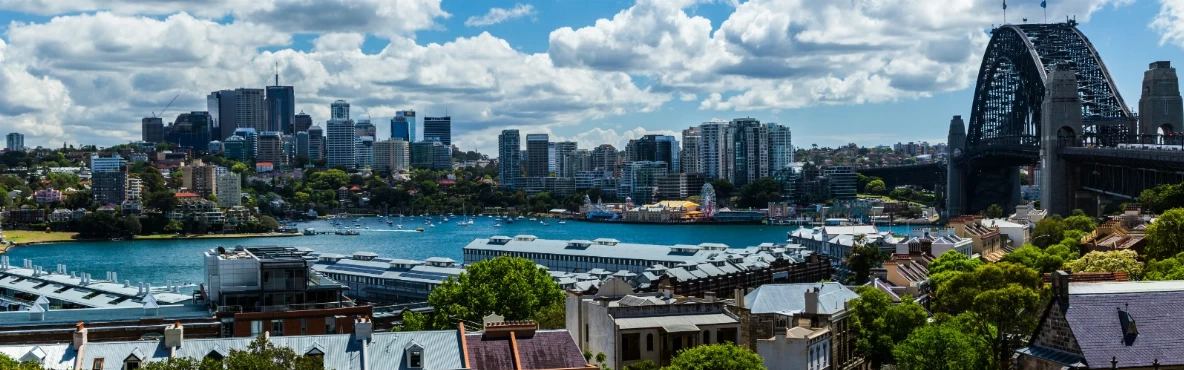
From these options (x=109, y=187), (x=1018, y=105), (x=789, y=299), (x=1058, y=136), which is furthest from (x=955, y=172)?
(x=109, y=187)

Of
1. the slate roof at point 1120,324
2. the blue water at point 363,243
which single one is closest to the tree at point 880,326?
the slate roof at point 1120,324

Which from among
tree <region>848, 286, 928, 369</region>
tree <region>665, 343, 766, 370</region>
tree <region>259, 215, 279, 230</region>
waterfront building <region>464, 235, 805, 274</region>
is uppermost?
tree <region>665, 343, 766, 370</region>

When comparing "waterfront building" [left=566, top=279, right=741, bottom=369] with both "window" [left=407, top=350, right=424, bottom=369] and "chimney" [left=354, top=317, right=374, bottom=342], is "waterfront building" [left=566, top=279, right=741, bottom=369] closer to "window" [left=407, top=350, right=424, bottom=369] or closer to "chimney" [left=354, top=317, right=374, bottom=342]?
"window" [left=407, top=350, right=424, bottom=369]

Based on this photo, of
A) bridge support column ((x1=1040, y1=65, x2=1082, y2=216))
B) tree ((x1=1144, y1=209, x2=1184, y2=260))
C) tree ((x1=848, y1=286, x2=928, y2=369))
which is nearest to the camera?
tree ((x1=848, y1=286, x2=928, y2=369))

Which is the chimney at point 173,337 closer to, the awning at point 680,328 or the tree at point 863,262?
the awning at point 680,328

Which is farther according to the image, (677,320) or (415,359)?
(677,320)

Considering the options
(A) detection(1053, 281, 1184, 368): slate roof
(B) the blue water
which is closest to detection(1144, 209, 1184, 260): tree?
(A) detection(1053, 281, 1184, 368): slate roof

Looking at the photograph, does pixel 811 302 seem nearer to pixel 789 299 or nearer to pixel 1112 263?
pixel 789 299
